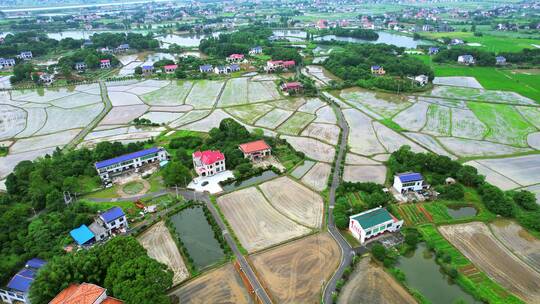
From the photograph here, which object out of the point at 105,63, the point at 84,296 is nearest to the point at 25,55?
the point at 105,63

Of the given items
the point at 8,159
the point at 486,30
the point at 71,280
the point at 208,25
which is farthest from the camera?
the point at 208,25

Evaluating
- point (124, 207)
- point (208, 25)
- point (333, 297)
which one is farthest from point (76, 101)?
point (208, 25)

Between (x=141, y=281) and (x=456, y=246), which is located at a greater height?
(x=141, y=281)

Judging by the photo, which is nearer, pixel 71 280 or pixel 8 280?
pixel 71 280

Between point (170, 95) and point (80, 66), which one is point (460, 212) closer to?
point (170, 95)

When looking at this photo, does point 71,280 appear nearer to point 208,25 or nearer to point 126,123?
point 126,123

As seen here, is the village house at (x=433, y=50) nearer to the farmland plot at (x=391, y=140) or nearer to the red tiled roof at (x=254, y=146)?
the farmland plot at (x=391, y=140)

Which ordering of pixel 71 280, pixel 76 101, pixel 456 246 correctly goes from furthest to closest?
1. pixel 76 101
2. pixel 456 246
3. pixel 71 280

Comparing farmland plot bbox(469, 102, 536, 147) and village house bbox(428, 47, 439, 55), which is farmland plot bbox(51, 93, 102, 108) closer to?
farmland plot bbox(469, 102, 536, 147)
